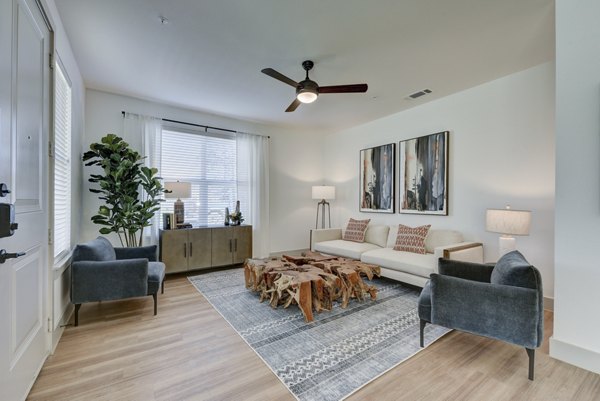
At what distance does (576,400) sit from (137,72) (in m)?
4.93

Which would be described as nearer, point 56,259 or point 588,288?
point 588,288

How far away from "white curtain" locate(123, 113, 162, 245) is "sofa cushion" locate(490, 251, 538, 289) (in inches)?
173

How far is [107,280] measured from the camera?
262cm

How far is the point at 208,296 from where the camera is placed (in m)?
3.39

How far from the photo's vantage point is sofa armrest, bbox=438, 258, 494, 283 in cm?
233

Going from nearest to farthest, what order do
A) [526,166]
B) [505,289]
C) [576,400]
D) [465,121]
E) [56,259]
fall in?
[576,400] < [505,289] < [56,259] < [526,166] < [465,121]

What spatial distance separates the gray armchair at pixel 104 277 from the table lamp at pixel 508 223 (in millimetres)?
3714

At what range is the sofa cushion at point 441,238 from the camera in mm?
3705

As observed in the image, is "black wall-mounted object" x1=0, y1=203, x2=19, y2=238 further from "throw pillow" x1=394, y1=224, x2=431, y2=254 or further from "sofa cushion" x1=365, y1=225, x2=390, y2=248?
"sofa cushion" x1=365, y1=225, x2=390, y2=248

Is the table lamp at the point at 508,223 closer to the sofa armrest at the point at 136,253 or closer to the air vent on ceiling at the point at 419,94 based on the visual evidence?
the air vent on ceiling at the point at 419,94

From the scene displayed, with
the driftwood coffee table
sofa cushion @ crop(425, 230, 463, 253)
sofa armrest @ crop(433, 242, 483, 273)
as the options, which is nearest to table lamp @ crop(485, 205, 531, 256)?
sofa armrest @ crop(433, 242, 483, 273)

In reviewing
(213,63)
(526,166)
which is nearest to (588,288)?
(526,166)

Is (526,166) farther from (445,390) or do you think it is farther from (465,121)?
(445,390)

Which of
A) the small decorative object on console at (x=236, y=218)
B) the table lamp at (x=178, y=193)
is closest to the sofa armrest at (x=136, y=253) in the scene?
the table lamp at (x=178, y=193)
